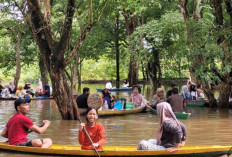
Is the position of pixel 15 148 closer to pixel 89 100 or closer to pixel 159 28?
pixel 89 100

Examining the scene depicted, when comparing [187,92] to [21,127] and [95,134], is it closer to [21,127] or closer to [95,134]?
[95,134]

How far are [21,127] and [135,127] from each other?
5564 mm

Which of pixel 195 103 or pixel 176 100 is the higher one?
pixel 176 100

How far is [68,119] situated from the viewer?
13.3m

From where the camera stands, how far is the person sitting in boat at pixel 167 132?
6.44 metres

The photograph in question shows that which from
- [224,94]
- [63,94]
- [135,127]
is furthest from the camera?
[224,94]

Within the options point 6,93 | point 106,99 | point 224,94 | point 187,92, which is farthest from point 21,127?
point 6,93

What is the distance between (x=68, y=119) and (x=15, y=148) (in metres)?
5.54

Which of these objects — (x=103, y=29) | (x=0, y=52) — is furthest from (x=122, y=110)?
(x=103, y=29)

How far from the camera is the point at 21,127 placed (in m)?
7.34

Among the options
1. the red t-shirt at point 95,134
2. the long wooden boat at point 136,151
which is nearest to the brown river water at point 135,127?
the long wooden boat at point 136,151

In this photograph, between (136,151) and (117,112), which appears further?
(117,112)

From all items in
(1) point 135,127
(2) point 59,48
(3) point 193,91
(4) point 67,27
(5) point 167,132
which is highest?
(4) point 67,27

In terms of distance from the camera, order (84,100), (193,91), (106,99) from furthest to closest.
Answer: (193,91) → (106,99) → (84,100)
